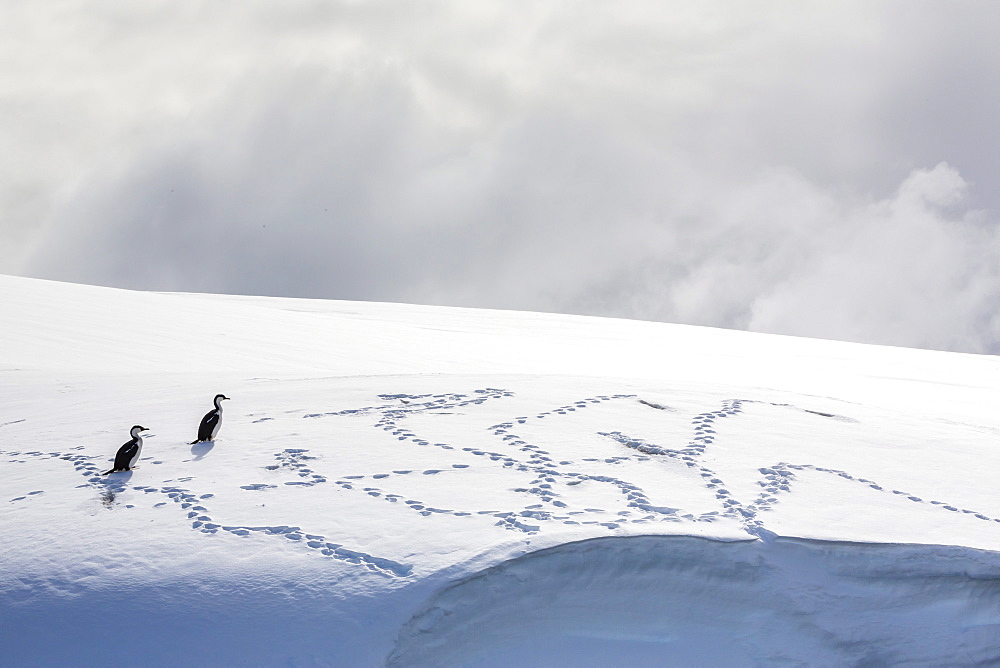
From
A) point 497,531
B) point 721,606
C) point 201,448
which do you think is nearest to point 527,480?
point 497,531

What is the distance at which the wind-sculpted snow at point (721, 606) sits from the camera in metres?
3.42

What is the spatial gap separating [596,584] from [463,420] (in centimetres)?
236

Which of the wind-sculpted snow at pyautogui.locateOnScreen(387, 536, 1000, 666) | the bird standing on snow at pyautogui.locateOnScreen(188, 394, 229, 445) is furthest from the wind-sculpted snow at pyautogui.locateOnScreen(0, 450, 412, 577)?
the bird standing on snow at pyautogui.locateOnScreen(188, 394, 229, 445)

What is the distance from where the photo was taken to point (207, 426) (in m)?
5.29

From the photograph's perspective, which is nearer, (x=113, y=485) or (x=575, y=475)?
(x=113, y=485)

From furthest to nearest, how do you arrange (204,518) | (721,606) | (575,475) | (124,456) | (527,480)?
(124,456) < (575,475) < (527,480) < (204,518) < (721,606)

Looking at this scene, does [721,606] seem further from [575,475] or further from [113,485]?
[113,485]

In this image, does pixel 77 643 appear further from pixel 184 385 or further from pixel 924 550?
pixel 184 385

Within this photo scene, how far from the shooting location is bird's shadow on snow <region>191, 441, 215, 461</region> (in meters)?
5.04

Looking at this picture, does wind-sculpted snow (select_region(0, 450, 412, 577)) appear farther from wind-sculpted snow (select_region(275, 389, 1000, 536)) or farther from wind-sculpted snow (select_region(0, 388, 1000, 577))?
wind-sculpted snow (select_region(275, 389, 1000, 536))

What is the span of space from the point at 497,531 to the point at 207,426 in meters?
2.59

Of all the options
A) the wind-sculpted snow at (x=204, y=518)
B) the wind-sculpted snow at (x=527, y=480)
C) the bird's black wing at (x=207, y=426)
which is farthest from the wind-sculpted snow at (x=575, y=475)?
the bird's black wing at (x=207, y=426)

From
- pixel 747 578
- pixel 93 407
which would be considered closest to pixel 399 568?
pixel 747 578

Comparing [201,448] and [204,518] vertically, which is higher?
[201,448]
